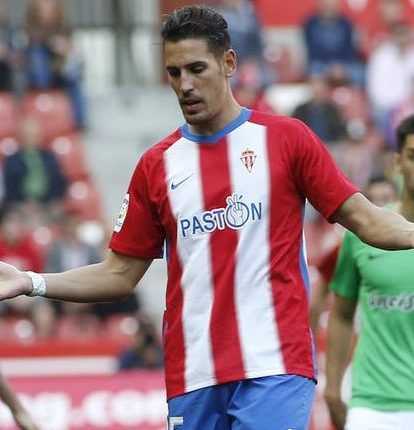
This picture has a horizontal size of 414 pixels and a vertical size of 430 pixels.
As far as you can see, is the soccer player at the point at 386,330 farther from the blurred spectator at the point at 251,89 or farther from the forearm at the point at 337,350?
the blurred spectator at the point at 251,89

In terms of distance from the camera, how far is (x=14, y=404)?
23.3ft

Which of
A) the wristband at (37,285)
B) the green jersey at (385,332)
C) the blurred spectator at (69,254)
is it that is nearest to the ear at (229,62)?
the wristband at (37,285)

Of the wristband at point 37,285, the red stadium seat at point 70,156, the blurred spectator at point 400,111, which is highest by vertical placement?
the wristband at point 37,285

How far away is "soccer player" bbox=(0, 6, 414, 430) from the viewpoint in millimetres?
5879

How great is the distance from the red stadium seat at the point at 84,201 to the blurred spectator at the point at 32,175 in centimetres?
19

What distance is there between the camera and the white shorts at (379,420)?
7.02 m

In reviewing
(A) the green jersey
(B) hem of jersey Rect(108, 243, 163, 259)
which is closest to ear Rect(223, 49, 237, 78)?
(B) hem of jersey Rect(108, 243, 163, 259)

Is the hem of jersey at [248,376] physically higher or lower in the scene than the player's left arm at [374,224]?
lower

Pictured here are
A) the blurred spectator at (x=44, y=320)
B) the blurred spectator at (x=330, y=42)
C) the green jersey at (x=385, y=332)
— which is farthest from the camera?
the blurred spectator at (x=330, y=42)

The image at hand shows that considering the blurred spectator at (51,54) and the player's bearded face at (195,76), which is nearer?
the player's bearded face at (195,76)

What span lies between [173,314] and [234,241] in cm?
39

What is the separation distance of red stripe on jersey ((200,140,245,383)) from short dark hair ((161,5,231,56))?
1.75 feet

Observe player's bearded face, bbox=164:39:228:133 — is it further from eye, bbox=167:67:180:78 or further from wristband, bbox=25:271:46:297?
wristband, bbox=25:271:46:297

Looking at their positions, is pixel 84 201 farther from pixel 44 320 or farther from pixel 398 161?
pixel 398 161
